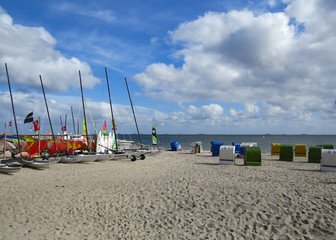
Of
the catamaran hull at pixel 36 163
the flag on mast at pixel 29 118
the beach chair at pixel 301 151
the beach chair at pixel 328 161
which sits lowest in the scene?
the beach chair at pixel 301 151

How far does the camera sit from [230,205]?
28.5ft

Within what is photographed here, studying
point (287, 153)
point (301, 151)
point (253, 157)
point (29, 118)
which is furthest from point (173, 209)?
point (301, 151)

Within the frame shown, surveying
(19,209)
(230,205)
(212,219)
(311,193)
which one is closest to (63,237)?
(19,209)

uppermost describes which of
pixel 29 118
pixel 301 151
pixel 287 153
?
pixel 29 118

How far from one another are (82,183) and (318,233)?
10.4m

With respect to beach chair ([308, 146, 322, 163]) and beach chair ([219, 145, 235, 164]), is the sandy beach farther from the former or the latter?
beach chair ([308, 146, 322, 163])

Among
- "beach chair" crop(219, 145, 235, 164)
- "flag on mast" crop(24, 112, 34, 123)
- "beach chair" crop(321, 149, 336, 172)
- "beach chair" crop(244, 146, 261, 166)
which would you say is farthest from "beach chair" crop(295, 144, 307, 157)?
"flag on mast" crop(24, 112, 34, 123)

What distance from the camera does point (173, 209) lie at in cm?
871

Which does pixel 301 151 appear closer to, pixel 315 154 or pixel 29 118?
pixel 315 154

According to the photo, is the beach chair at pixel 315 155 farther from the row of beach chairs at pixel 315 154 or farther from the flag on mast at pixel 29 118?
the flag on mast at pixel 29 118

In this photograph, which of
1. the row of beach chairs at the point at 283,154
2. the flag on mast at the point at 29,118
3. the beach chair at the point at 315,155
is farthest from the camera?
the flag on mast at the point at 29,118

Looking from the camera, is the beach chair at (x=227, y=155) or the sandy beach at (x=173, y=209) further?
the beach chair at (x=227, y=155)

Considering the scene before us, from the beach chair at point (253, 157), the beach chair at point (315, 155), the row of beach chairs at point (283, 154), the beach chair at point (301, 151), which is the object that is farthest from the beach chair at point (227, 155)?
the beach chair at point (301, 151)

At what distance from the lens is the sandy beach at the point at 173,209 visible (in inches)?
283
